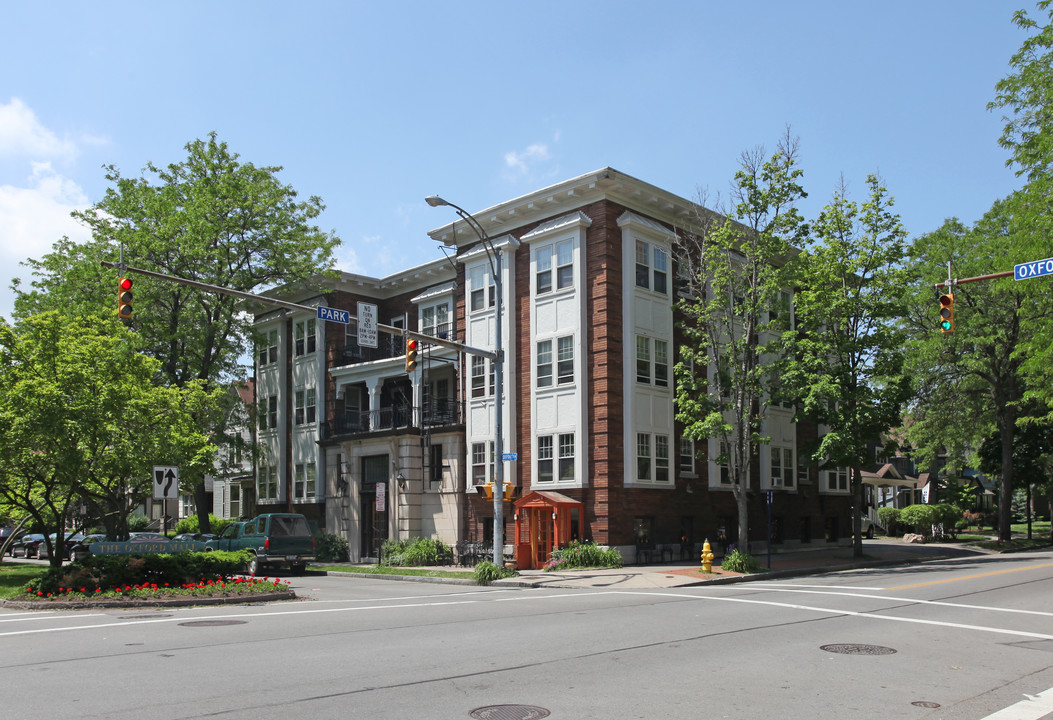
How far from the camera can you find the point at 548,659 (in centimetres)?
1048

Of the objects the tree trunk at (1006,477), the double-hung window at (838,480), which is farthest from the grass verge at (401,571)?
the tree trunk at (1006,477)

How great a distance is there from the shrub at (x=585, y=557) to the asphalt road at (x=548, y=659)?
8770 mm

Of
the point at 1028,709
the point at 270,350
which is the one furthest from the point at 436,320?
the point at 1028,709

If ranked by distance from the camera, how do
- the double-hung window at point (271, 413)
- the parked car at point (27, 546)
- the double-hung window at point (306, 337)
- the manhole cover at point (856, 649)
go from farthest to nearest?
1. the parked car at point (27, 546)
2. the double-hung window at point (271, 413)
3. the double-hung window at point (306, 337)
4. the manhole cover at point (856, 649)

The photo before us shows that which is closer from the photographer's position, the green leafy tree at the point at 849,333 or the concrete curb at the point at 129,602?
the concrete curb at the point at 129,602

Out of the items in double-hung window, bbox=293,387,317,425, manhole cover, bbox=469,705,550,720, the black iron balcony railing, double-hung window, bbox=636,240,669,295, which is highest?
double-hung window, bbox=636,240,669,295

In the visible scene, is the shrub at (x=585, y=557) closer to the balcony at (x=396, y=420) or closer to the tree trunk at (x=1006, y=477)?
the balcony at (x=396, y=420)

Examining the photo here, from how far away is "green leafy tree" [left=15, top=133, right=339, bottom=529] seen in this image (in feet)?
116

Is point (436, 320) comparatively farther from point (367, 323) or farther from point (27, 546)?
point (27, 546)

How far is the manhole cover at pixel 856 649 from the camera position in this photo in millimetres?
10992

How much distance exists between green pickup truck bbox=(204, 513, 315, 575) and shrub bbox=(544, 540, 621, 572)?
852cm

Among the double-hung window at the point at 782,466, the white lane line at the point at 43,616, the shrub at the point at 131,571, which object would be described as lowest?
the white lane line at the point at 43,616

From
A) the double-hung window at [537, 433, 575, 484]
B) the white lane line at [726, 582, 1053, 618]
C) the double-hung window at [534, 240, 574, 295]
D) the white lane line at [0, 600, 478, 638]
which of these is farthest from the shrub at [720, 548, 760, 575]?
the double-hung window at [534, 240, 574, 295]

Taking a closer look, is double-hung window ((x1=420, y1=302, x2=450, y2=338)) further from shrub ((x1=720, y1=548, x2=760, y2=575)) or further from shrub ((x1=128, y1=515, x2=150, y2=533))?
shrub ((x1=128, y1=515, x2=150, y2=533))
